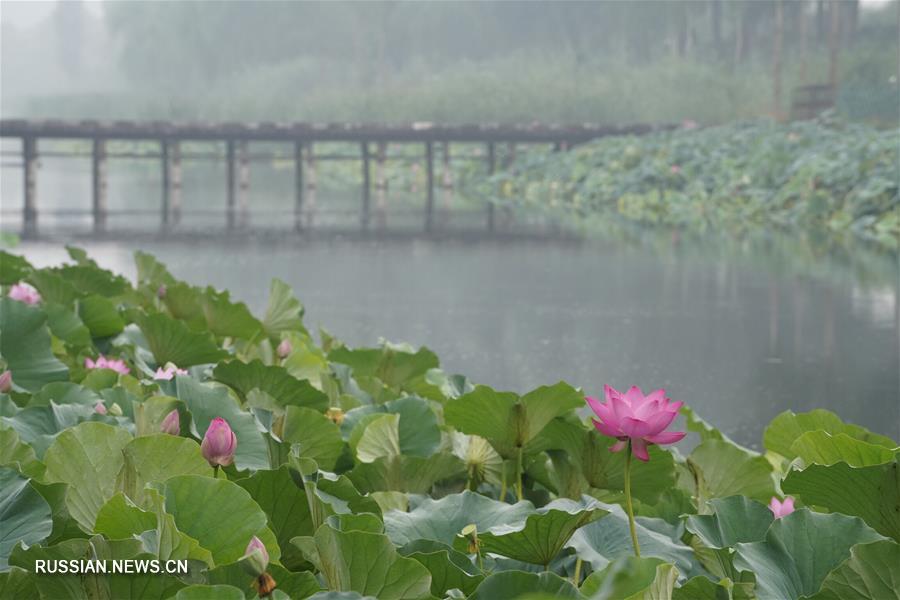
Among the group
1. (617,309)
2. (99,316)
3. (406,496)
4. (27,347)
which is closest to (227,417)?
(406,496)

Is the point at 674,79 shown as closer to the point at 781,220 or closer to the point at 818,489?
the point at 781,220

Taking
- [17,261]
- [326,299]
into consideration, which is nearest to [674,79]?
[326,299]

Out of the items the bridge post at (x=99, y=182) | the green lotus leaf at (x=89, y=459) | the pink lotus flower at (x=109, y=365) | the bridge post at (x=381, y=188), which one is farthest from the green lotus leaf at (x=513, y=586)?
the bridge post at (x=99, y=182)

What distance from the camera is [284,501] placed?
129cm

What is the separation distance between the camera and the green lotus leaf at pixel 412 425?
190cm

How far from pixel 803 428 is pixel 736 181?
17006 millimetres

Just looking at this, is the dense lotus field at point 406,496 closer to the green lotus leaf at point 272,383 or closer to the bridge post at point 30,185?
the green lotus leaf at point 272,383

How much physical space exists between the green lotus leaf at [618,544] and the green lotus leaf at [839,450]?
199 mm

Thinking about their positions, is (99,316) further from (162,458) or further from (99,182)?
(99,182)

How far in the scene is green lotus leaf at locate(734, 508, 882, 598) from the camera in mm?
1187

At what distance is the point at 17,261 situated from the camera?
144 inches

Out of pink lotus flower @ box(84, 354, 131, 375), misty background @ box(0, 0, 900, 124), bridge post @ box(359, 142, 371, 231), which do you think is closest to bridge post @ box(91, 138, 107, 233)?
bridge post @ box(359, 142, 371, 231)

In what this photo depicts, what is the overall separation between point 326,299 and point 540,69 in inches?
1227

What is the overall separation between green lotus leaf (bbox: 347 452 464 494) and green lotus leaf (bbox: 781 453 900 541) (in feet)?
1.69
